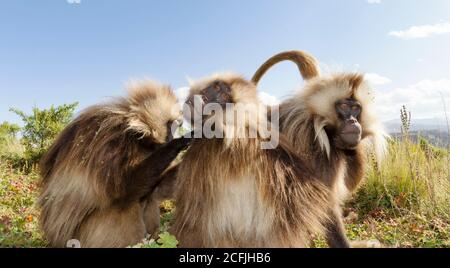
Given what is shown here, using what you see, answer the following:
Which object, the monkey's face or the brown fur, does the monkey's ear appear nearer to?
the brown fur

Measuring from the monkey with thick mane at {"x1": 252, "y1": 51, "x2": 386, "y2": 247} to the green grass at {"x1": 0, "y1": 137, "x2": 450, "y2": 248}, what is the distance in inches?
34.3

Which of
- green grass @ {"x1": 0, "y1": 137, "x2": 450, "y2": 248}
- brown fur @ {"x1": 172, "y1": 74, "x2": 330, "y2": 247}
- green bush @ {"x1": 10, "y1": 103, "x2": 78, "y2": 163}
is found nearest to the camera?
brown fur @ {"x1": 172, "y1": 74, "x2": 330, "y2": 247}

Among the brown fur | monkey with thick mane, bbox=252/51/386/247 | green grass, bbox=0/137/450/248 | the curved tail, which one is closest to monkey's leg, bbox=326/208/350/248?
monkey with thick mane, bbox=252/51/386/247

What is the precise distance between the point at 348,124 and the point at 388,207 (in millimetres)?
2951

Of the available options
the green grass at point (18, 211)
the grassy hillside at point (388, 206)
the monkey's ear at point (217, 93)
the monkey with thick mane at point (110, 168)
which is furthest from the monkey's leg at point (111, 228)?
the monkey's ear at point (217, 93)

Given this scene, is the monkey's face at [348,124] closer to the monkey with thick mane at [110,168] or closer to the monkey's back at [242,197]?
the monkey's back at [242,197]

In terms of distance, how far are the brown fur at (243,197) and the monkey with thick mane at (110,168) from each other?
624 mm

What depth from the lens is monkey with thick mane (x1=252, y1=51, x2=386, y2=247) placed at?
4.43 metres

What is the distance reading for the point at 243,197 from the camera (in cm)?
340

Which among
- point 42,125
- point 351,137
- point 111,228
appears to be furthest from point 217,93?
point 42,125
